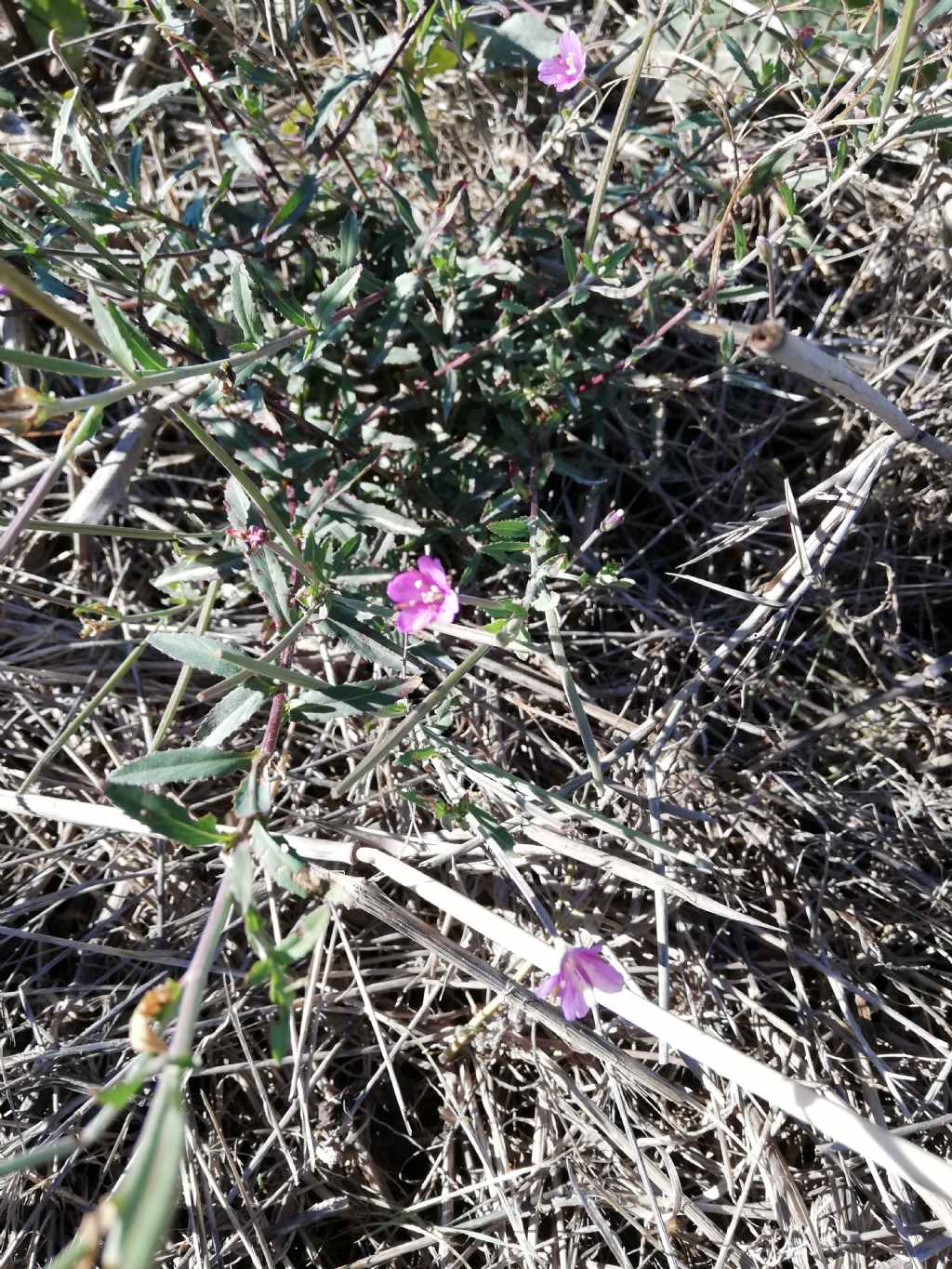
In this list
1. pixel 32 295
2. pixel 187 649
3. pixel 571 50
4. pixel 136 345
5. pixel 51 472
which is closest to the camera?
pixel 32 295

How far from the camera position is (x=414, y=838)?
205cm

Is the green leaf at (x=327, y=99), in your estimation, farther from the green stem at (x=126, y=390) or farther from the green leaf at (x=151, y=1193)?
the green leaf at (x=151, y=1193)

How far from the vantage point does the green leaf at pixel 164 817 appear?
1.28 meters

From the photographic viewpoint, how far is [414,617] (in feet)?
5.87

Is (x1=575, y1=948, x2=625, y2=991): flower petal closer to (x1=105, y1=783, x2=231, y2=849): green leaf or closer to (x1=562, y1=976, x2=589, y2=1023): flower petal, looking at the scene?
(x1=562, y1=976, x2=589, y2=1023): flower petal

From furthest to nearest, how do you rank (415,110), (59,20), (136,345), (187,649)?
(59,20)
(415,110)
(187,649)
(136,345)

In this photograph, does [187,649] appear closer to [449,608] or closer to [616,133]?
[449,608]

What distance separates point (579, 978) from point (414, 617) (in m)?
0.68

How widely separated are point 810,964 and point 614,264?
1.57 metres

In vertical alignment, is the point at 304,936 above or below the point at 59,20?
below

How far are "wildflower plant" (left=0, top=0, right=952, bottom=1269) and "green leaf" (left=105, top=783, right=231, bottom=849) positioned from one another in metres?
0.35

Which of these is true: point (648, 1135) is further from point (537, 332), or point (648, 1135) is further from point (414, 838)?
point (537, 332)

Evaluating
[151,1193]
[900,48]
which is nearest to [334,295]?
[900,48]

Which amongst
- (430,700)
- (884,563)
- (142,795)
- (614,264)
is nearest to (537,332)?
(614,264)
